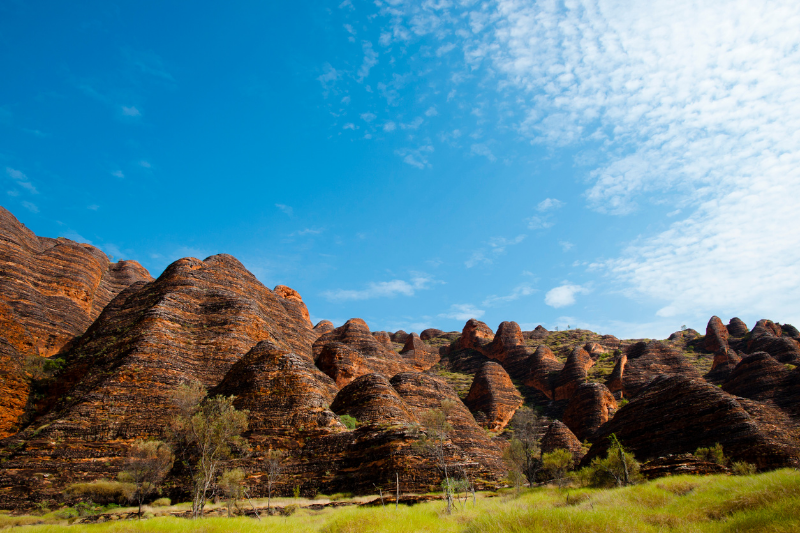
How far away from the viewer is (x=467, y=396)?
62688 millimetres

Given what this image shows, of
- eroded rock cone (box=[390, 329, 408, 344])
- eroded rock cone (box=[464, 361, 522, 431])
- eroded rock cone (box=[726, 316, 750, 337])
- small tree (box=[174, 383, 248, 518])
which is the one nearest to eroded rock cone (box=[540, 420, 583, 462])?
eroded rock cone (box=[464, 361, 522, 431])

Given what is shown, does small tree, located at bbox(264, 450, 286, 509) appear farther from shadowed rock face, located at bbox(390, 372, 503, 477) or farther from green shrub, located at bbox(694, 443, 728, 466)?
green shrub, located at bbox(694, 443, 728, 466)

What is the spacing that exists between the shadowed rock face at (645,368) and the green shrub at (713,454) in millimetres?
37230

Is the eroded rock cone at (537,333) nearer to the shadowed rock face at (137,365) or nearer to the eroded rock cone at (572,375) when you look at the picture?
the eroded rock cone at (572,375)

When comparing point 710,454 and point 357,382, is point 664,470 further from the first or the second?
point 357,382

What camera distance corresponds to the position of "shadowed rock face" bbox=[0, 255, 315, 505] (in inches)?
874

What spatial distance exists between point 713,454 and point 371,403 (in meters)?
23.0

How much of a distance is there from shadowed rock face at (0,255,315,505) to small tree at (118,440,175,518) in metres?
2.09

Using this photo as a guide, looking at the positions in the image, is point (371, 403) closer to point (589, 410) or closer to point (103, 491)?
point (103, 491)

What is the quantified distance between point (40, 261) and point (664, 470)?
69554 millimetres

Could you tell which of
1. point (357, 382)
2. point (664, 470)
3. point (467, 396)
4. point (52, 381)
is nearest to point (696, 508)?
point (664, 470)

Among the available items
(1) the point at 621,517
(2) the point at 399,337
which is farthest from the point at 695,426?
(2) the point at 399,337

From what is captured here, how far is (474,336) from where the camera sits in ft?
302

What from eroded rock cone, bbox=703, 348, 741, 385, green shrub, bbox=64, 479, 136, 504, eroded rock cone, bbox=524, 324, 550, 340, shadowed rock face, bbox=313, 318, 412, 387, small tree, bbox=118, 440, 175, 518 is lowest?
green shrub, bbox=64, 479, 136, 504
